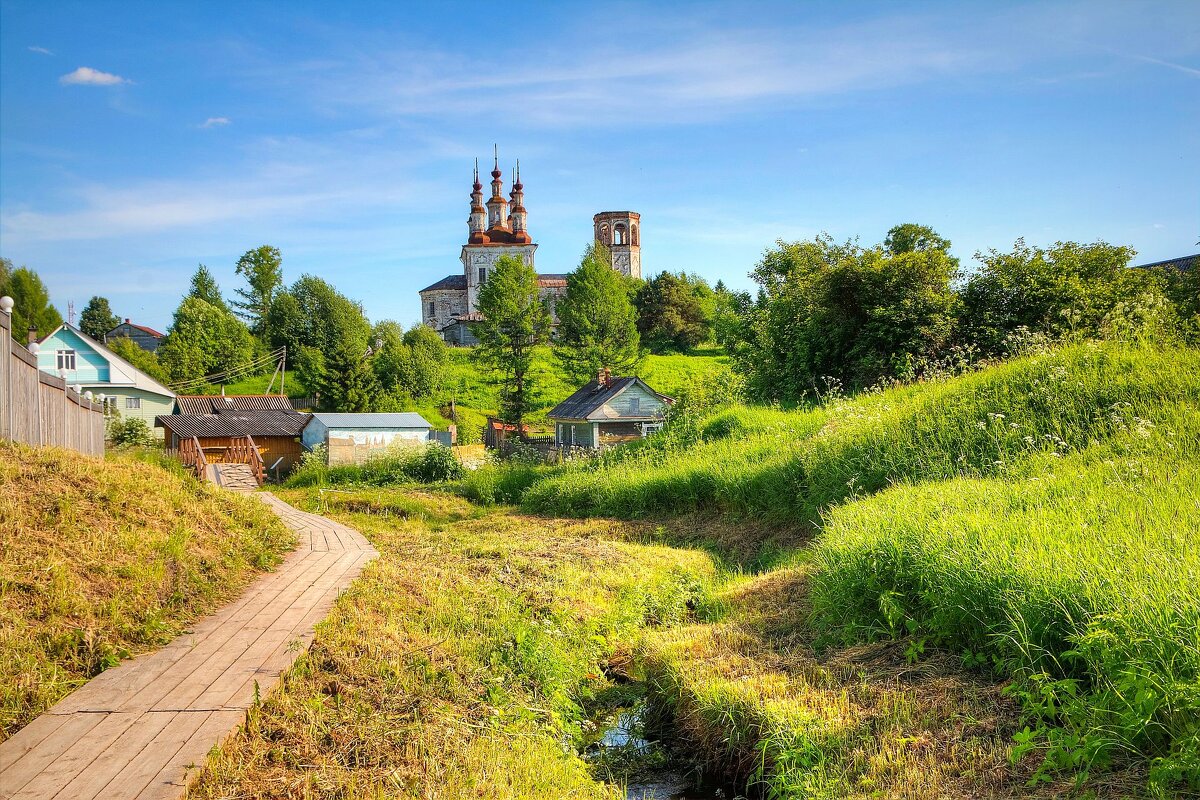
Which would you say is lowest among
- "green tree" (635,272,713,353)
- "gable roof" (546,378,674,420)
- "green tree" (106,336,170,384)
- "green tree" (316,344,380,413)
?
"gable roof" (546,378,674,420)

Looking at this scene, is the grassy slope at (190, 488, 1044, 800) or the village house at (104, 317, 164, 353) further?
the village house at (104, 317, 164, 353)

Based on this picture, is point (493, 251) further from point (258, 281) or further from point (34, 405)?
point (34, 405)

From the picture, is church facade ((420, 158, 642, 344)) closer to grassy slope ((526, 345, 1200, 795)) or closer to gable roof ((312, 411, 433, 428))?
gable roof ((312, 411, 433, 428))

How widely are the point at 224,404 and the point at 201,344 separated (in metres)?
17.0

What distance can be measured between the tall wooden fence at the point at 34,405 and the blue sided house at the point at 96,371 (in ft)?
113

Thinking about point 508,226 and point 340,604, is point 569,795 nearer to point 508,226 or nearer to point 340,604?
point 340,604

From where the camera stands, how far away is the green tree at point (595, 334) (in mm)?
54219

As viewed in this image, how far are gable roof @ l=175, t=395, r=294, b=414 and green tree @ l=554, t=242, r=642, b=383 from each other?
18.7 meters

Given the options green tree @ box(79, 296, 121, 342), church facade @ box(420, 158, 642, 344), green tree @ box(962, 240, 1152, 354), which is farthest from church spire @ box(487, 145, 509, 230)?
green tree @ box(962, 240, 1152, 354)

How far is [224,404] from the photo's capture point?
45.1 metres

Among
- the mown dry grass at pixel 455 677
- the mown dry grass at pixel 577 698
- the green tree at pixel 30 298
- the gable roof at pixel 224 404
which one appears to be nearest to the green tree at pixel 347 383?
the gable roof at pixel 224 404

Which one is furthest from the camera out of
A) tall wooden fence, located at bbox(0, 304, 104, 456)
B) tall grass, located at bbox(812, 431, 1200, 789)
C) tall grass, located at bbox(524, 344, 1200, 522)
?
tall grass, located at bbox(524, 344, 1200, 522)

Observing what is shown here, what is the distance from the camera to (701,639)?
21.3ft

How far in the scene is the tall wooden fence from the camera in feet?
24.5
